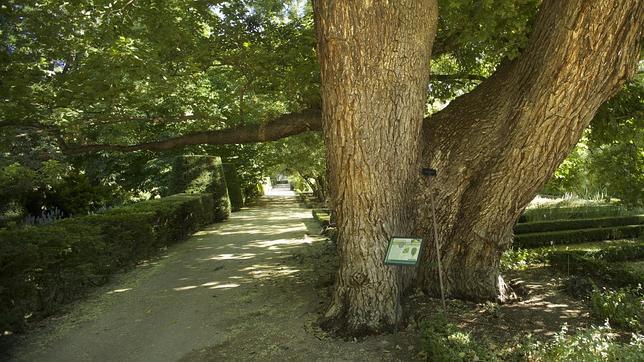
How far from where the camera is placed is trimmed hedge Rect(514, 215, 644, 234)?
33.9 feet

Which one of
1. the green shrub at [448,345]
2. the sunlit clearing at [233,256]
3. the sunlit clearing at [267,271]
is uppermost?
the green shrub at [448,345]

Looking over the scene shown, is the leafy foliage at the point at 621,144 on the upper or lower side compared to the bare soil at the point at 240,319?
upper

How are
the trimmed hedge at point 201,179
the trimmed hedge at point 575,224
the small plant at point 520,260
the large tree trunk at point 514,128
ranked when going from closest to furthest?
the large tree trunk at point 514,128 → the small plant at point 520,260 → the trimmed hedge at point 575,224 → the trimmed hedge at point 201,179

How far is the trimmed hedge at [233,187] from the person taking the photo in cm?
2020

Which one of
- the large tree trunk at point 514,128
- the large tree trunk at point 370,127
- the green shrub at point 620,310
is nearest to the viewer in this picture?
the large tree trunk at point 514,128

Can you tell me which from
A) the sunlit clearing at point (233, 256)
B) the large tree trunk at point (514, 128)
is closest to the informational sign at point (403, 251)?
the large tree trunk at point (514, 128)

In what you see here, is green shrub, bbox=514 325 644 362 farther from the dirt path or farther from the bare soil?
the dirt path

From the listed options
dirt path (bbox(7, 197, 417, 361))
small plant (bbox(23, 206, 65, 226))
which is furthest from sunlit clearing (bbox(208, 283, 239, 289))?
small plant (bbox(23, 206, 65, 226))

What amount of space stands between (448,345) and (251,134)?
14.2ft

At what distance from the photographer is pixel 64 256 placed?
554cm

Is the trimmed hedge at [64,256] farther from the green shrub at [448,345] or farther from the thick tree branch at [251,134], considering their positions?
the green shrub at [448,345]

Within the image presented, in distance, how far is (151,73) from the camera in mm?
6289

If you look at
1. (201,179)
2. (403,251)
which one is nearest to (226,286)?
(403,251)

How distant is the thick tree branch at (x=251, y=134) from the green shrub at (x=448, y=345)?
3685mm
